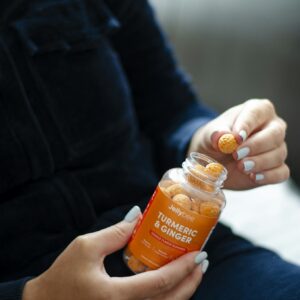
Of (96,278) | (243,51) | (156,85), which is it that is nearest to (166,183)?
(96,278)

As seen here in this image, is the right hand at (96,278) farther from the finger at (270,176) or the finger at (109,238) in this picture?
the finger at (270,176)

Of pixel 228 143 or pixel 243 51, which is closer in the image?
pixel 228 143

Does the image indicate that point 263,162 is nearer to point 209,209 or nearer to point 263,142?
point 263,142

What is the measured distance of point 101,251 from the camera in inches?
17.8

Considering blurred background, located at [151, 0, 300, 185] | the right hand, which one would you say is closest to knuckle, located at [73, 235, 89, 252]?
the right hand

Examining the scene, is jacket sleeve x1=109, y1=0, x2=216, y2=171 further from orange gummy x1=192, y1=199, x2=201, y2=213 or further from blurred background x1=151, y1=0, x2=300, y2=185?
blurred background x1=151, y1=0, x2=300, y2=185

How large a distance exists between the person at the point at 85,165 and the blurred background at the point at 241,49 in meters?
0.57

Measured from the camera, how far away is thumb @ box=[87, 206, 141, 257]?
0.45m

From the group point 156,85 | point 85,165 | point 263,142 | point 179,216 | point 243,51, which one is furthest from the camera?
point 243,51

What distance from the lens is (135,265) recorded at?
0.49 meters

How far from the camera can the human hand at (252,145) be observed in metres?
0.53

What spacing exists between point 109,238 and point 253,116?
0.79 feet

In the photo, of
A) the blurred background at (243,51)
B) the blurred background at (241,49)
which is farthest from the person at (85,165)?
the blurred background at (241,49)

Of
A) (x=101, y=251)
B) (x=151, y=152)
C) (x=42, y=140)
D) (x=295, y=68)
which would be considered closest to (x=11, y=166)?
(x=42, y=140)
